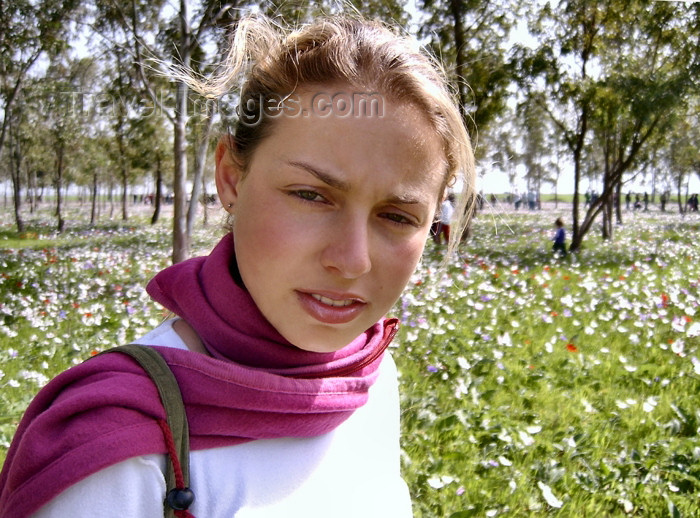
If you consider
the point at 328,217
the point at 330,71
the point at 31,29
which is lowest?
the point at 328,217

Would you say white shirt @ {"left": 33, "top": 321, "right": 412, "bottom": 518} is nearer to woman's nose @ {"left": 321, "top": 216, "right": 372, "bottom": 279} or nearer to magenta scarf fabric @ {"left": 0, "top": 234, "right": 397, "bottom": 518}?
magenta scarf fabric @ {"left": 0, "top": 234, "right": 397, "bottom": 518}

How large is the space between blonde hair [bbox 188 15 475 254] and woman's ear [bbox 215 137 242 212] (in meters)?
0.02

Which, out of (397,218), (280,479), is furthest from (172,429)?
(397,218)

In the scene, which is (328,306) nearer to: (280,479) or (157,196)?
→ (280,479)

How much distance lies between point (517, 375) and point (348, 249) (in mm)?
3782

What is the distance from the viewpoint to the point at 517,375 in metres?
4.36

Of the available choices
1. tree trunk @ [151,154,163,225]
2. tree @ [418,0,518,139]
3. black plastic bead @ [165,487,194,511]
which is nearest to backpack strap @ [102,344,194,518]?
black plastic bead @ [165,487,194,511]

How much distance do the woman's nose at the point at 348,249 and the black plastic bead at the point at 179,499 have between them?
36 cm

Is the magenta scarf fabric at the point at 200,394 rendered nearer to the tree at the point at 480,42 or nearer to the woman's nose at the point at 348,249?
the woman's nose at the point at 348,249

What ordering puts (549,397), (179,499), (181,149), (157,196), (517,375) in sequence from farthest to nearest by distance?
(157,196) → (181,149) → (517,375) → (549,397) → (179,499)

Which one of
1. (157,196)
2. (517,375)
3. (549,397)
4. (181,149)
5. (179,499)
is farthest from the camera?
(157,196)

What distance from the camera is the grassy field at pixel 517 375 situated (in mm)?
2939

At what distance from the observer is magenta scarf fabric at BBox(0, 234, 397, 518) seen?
0.69 m

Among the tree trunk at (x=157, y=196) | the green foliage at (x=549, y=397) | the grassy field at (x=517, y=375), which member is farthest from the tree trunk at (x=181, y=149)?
the tree trunk at (x=157, y=196)
